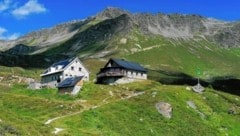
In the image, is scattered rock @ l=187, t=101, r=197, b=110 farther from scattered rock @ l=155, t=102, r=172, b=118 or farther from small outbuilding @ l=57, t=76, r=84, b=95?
small outbuilding @ l=57, t=76, r=84, b=95

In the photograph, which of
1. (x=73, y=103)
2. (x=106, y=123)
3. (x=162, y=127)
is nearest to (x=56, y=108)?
(x=73, y=103)

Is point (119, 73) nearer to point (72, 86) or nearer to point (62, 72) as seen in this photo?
point (62, 72)

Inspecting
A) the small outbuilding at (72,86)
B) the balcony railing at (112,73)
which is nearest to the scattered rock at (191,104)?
the small outbuilding at (72,86)

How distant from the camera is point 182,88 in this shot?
13088cm

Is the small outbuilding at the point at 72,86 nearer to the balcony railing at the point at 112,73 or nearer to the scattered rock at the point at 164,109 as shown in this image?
the scattered rock at the point at 164,109

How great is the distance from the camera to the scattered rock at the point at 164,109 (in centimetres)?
11140

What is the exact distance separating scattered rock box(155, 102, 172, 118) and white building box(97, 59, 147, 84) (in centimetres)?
3533

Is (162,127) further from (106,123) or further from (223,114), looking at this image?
(223,114)

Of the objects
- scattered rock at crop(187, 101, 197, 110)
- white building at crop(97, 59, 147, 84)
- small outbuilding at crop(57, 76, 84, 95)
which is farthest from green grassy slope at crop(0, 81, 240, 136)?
white building at crop(97, 59, 147, 84)

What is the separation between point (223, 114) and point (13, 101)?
160ft

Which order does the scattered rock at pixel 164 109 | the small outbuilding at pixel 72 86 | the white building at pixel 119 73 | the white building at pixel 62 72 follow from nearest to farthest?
the scattered rock at pixel 164 109, the small outbuilding at pixel 72 86, the white building at pixel 62 72, the white building at pixel 119 73

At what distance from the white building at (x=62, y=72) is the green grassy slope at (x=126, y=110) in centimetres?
1690

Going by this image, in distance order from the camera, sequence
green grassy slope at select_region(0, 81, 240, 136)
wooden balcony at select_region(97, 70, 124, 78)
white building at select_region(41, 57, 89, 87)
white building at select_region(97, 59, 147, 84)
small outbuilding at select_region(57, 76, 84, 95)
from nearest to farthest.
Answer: green grassy slope at select_region(0, 81, 240, 136) → small outbuilding at select_region(57, 76, 84, 95) → white building at select_region(41, 57, 89, 87) → wooden balcony at select_region(97, 70, 124, 78) → white building at select_region(97, 59, 147, 84)

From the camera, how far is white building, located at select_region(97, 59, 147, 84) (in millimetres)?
148750
